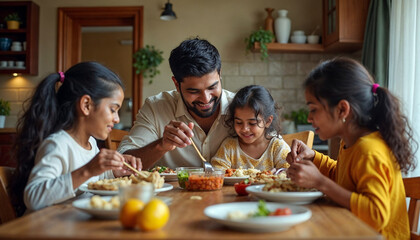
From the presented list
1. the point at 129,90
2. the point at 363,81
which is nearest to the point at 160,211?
the point at 363,81

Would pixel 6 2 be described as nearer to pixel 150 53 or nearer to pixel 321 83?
pixel 150 53

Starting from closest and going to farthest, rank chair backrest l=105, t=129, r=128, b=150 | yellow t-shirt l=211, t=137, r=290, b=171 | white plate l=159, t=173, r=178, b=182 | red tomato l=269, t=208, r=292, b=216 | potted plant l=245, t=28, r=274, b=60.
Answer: red tomato l=269, t=208, r=292, b=216, white plate l=159, t=173, r=178, b=182, yellow t-shirt l=211, t=137, r=290, b=171, chair backrest l=105, t=129, r=128, b=150, potted plant l=245, t=28, r=274, b=60

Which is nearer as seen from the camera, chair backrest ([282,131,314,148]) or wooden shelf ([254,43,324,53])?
chair backrest ([282,131,314,148])

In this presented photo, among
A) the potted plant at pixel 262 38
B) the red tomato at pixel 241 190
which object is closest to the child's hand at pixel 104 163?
the red tomato at pixel 241 190

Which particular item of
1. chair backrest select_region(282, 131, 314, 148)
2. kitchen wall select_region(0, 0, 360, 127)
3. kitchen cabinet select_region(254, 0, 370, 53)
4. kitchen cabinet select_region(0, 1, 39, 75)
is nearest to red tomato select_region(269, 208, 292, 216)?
chair backrest select_region(282, 131, 314, 148)

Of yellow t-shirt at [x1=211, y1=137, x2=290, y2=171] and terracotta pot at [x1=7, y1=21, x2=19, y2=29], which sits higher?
terracotta pot at [x1=7, y1=21, x2=19, y2=29]

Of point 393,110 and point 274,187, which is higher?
point 393,110

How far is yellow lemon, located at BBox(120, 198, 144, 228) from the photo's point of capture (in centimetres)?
98

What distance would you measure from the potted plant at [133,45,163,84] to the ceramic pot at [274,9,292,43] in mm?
1323

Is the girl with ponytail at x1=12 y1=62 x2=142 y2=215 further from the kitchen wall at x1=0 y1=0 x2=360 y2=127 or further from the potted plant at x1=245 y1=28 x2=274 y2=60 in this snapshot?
the kitchen wall at x1=0 y1=0 x2=360 y2=127

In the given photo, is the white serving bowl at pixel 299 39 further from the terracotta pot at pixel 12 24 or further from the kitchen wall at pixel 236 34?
the terracotta pot at pixel 12 24

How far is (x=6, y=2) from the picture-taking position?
5.18 metres

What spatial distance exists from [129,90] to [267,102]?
234 inches

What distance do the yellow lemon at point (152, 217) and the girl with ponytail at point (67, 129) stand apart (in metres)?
0.40
